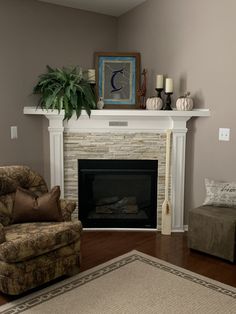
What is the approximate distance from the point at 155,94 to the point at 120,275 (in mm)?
2227

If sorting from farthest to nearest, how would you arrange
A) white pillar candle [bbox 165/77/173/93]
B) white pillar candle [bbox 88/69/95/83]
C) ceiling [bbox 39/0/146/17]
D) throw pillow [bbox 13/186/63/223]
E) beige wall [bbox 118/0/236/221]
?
white pillar candle [bbox 88/69/95/83] < ceiling [bbox 39/0/146/17] < white pillar candle [bbox 165/77/173/93] < beige wall [bbox 118/0/236/221] < throw pillow [bbox 13/186/63/223]

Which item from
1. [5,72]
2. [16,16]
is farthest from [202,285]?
[16,16]

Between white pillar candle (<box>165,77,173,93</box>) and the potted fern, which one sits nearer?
the potted fern

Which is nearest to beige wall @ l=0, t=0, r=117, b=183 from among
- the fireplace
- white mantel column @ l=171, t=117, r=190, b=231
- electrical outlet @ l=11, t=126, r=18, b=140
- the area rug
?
electrical outlet @ l=11, t=126, r=18, b=140

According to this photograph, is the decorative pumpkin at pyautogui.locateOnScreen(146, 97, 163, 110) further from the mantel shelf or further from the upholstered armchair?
the upholstered armchair

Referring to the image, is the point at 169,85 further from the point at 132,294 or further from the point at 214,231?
the point at 132,294

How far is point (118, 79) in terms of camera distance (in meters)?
4.39

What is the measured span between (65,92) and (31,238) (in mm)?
1718

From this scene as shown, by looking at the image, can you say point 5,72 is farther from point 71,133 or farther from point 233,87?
point 233,87

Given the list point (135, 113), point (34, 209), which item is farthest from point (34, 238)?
point (135, 113)

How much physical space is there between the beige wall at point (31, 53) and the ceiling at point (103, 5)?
0.08 meters

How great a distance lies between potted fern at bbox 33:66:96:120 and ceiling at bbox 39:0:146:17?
31.3 inches

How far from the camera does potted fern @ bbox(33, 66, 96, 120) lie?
151 inches

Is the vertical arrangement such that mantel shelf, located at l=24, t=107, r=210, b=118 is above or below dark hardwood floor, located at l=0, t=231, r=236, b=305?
above
